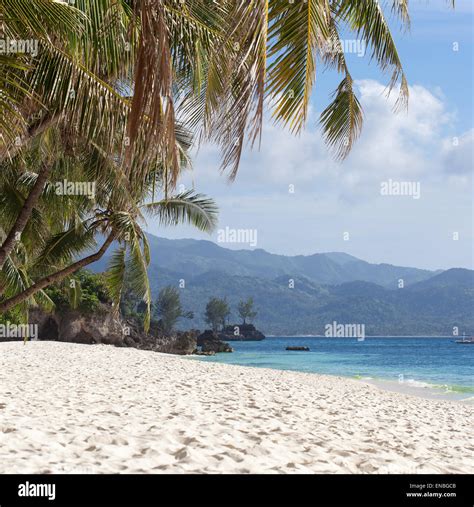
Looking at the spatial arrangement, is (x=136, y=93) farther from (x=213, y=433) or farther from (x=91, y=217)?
(x=91, y=217)

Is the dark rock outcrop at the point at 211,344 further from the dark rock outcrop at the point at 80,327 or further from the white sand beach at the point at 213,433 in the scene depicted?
the white sand beach at the point at 213,433

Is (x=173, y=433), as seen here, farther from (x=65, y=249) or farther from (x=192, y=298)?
(x=192, y=298)

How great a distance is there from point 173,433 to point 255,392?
5499mm

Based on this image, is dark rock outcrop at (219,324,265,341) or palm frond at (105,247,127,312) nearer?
palm frond at (105,247,127,312)

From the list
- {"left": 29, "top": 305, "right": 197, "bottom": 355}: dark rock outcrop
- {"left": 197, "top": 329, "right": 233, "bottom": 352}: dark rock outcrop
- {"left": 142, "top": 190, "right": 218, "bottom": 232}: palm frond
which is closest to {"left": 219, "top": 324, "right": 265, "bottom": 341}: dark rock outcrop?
{"left": 197, "top": 329, "right": 233, "bottom": 352}: dark rock outcrop

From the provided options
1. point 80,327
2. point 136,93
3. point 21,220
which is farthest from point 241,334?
point 136,93

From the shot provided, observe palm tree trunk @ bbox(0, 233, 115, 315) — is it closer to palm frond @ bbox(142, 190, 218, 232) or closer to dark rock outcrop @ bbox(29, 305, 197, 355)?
palm frond @ bbox(142, 190, 218, 232)

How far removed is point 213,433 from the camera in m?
6.31

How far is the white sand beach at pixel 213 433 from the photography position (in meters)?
4.85

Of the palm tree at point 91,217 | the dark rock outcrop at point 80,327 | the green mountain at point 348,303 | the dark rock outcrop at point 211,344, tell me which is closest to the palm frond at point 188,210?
the palm tree at point 91,217

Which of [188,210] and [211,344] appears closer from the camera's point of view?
[188,210]

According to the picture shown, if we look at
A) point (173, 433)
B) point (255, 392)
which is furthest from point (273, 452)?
point (255, 392)

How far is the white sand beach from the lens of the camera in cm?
485

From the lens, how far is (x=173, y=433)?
6.11 metres
